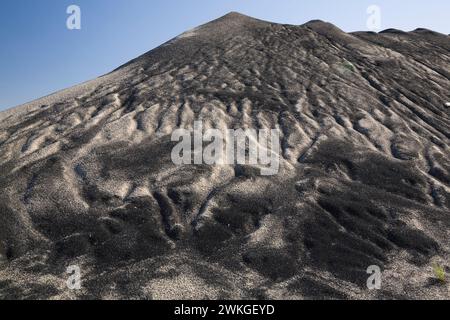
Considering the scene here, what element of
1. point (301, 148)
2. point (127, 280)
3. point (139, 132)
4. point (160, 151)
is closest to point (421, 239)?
point (301, 148)

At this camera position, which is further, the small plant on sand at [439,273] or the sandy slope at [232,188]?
the sandy slope at [232,188]

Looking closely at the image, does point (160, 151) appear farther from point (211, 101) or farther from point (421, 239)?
point (421, 239)

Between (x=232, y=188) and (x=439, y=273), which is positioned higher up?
(x=439, y=273)

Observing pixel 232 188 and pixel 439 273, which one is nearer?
pixel 439 273

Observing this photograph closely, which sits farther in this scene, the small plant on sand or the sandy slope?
the sandy slope
